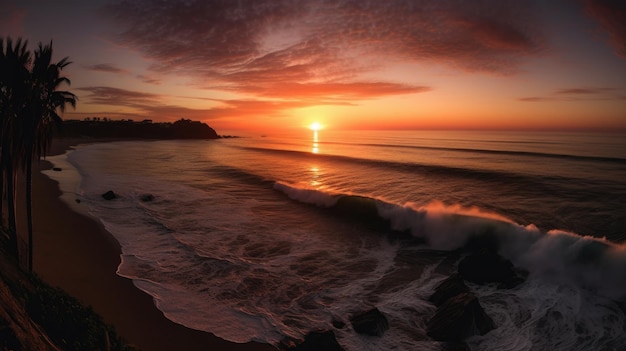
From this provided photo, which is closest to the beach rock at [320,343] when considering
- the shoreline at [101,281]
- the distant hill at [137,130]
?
the shoreline at [101,281]

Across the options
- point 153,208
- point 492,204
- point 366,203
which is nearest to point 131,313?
point 153,208

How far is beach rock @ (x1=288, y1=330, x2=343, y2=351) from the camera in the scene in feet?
27.3

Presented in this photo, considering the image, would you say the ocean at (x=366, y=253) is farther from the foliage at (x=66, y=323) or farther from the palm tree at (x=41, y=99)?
the palm tree at (x=41, y=99)

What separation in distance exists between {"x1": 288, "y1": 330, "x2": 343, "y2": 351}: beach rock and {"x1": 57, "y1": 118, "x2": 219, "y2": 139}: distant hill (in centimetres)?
15923

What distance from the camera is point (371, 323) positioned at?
383 inches

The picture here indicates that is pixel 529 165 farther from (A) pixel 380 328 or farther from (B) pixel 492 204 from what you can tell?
(A) pixel 380 328

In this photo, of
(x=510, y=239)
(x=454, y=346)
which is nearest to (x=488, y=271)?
(x=454, y=346)

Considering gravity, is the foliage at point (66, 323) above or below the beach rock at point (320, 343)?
above

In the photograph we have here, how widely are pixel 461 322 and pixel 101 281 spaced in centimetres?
1237

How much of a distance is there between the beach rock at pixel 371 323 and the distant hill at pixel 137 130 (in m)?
159

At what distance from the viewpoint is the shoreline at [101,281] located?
8961 mm

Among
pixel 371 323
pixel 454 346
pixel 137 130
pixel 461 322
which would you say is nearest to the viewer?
pixel 454 346

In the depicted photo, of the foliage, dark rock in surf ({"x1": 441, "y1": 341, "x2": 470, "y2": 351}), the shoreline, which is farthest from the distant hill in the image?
dark rock in surf ({"x1": 441, "y1": 341, "x2": 470, "y2": 351})

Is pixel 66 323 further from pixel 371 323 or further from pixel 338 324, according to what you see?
pixel 371 323
